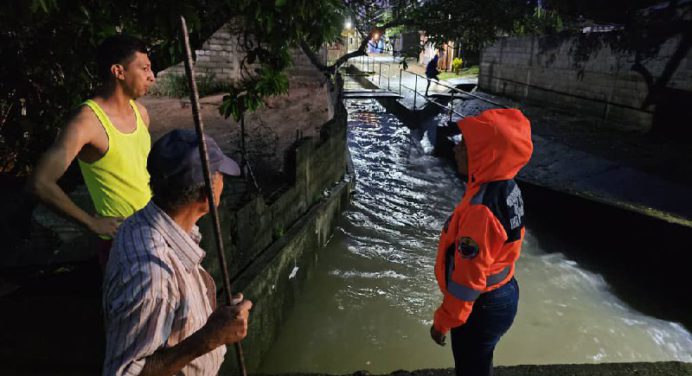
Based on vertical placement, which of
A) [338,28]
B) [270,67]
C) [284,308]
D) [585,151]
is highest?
[338,28]

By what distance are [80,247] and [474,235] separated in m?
4.45

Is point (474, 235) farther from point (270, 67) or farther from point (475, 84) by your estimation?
point (475, 84)

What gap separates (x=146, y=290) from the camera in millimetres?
1279

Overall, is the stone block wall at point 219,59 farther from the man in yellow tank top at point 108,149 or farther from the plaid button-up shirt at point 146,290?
the plaid button-up shirt at point 146,290

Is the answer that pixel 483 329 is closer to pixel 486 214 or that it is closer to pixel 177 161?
pixel 486 214

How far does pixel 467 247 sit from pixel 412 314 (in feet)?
13.0

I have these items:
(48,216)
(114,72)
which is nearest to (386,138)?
(48,216)

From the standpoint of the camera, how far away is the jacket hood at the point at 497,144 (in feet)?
7.50

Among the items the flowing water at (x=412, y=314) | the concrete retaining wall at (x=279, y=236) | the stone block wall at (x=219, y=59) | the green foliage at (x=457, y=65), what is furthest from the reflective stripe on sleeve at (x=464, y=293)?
the green foliage at (x=457, y=65)

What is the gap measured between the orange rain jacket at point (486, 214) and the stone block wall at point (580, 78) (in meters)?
10.3

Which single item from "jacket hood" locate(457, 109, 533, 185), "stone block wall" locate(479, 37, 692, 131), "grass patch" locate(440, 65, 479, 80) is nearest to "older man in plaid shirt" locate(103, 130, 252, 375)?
"jacket hood" locate(457, 109, 533, 185)

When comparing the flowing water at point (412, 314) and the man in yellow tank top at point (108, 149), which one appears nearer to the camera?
the man in yellow tank top at point (108, 149)

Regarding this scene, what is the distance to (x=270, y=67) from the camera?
12.0 feet

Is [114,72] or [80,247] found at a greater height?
[114,72]
